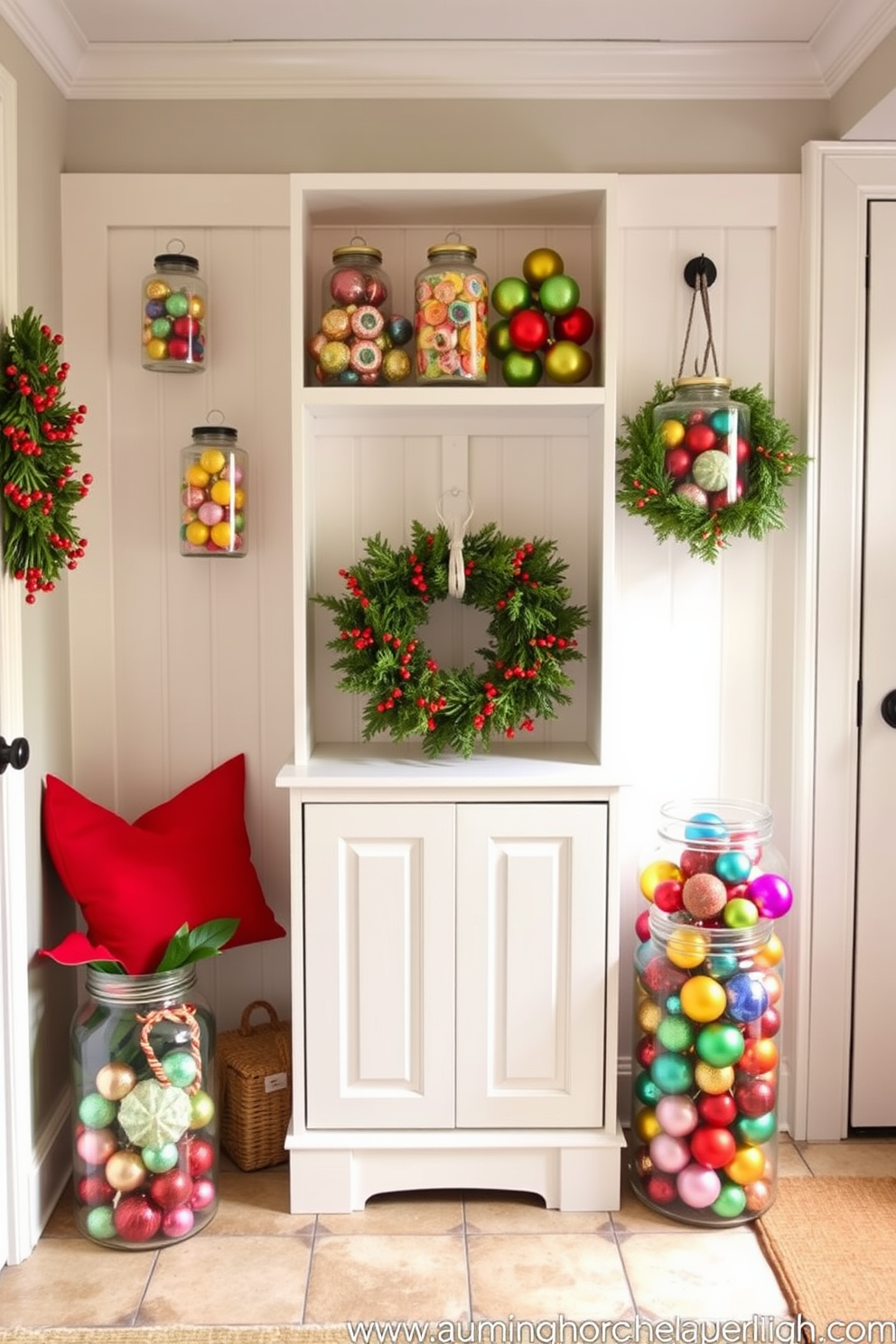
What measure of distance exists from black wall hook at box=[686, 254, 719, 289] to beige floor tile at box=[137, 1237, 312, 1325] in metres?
2.22

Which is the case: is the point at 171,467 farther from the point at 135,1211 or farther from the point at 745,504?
the point at 135,1211

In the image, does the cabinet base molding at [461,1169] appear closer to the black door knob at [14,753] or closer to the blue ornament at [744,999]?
the blue ornament at [744,999]

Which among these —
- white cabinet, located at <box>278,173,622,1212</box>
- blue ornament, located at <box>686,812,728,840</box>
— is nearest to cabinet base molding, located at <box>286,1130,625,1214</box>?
white cabinet, located at <box>278,173,622,1212</box>

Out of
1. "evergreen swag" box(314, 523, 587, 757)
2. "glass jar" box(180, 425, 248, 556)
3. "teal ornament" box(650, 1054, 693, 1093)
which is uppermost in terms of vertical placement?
"glass jar" box(180, 425, 248, 556)

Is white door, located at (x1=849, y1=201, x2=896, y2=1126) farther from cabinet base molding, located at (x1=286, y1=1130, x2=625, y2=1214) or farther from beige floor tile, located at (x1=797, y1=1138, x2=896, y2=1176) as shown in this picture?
cabinet base molding, located at (x1=286, y1=1130, x2=625, y2=1214)

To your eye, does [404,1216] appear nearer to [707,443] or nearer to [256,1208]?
[256,1208]

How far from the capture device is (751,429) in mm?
2605

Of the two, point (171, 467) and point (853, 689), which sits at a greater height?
point (171, 467)

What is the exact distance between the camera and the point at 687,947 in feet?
8.02

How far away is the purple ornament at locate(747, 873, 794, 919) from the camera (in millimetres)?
2449

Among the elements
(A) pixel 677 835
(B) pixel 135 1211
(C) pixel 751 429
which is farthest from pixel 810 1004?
(B) pixel 135 1211

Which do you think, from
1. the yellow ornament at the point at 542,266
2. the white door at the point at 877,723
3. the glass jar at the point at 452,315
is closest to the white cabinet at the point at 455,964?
the white door at the point at 877,723

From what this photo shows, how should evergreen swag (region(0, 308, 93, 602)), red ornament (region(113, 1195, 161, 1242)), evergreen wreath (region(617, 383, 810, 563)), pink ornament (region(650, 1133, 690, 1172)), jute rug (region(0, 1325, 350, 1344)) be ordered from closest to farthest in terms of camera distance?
jute rug (region(0, 1325, 350, 1344)) → evergreen swag (region(0, 308, 93, 602)) → red ornament (region(113, 1195, 161, 1242)) → pink ornament (region(650, 1133, 690, 1172)) → evergreen wreath (region(617, 383, 810, 563))

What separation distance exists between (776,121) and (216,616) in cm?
171
